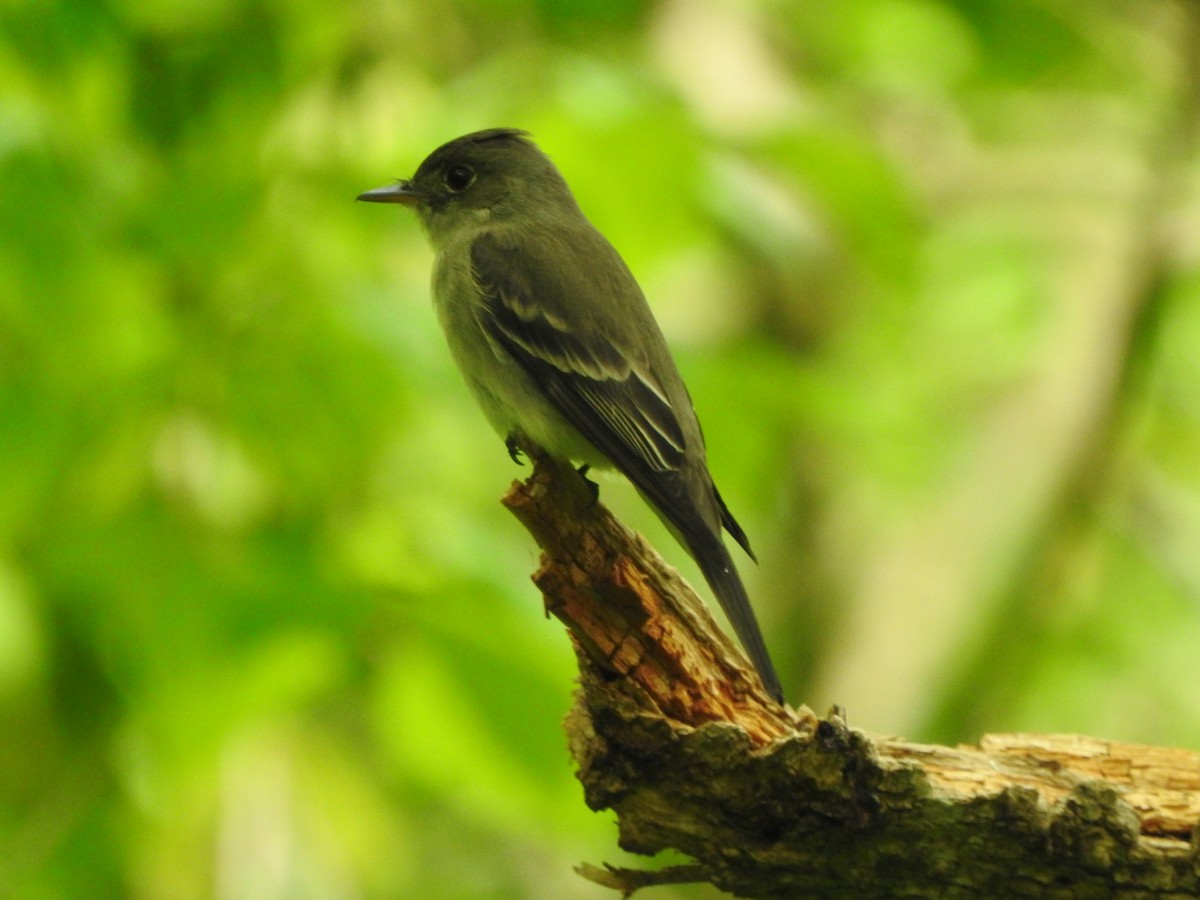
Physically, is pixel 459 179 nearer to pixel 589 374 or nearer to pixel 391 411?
pixel 589 374

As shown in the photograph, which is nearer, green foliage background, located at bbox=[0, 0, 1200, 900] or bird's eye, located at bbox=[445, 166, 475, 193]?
green foliage background, located at bbox=[0, 0, 1200, 900]

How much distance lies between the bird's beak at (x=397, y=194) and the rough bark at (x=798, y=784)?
166cm

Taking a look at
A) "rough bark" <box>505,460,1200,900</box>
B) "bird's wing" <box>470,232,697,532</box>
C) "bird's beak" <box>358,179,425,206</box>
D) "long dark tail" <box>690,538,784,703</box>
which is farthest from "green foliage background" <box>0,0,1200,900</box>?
"rough bark" <box>505,460,1200,900</box>

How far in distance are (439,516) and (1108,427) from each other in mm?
3064

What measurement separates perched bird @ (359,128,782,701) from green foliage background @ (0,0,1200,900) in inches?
6.1

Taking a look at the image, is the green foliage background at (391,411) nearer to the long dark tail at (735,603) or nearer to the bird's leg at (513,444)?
the bird's leg at (513,444)

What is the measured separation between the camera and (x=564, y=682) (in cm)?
405

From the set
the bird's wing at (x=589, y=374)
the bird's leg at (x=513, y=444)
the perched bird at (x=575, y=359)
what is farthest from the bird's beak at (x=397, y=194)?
the bird's leg at (x=513, y=444)

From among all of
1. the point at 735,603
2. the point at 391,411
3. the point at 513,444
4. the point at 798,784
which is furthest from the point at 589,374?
the point at 798,784

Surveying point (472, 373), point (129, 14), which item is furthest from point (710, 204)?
point (129, 14)

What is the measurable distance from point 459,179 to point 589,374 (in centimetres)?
126

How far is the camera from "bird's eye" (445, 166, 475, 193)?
17.4 ft

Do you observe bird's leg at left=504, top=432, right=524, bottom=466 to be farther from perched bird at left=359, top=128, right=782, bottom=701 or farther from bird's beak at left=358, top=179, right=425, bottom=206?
bird's beak at left=358, top=179, right=425, bottom=206

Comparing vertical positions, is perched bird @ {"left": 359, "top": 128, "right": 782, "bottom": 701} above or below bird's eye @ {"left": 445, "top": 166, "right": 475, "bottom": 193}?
below
